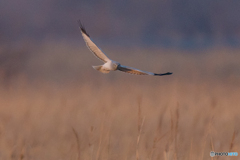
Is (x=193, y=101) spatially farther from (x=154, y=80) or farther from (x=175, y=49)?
(x=175, y=49)

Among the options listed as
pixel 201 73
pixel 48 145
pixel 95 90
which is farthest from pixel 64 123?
pixel 201 73

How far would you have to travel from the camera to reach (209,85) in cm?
638

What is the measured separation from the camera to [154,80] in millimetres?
6883

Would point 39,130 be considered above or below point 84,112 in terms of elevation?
below

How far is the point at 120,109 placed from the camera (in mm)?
4410

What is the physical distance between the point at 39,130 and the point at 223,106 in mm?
2330

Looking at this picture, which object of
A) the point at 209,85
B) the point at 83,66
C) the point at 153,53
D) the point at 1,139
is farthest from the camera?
the point at 153,53

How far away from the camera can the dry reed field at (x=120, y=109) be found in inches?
92.2

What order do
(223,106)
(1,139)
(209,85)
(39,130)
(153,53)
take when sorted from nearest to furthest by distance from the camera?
(1,139) < (39,130) < (223,106) < (209,85) < (153,53)

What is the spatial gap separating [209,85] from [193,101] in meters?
1.77

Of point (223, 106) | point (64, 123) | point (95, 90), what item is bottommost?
point (64, 123)

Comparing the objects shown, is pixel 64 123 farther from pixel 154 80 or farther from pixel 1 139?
pixel 154 80

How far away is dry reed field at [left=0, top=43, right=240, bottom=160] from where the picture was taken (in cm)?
234

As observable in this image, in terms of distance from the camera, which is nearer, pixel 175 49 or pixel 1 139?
pixel 1 139
